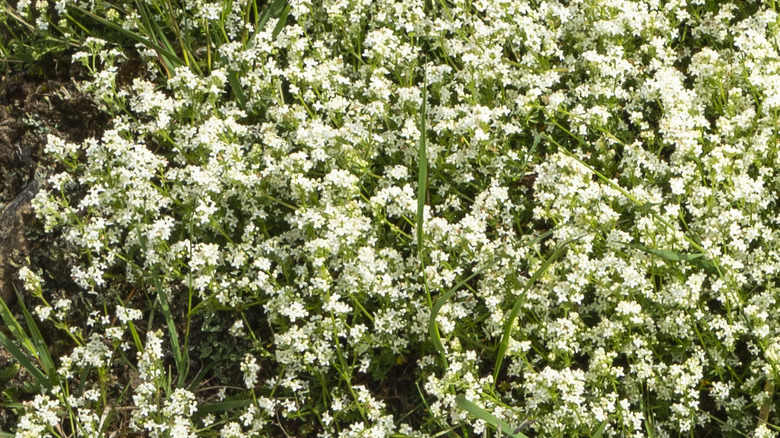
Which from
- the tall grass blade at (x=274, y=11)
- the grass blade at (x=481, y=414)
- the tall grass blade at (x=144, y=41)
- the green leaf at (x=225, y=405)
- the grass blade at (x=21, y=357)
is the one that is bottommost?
the grass blade at (x=481, y=414)

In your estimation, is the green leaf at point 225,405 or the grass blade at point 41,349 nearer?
the green leaf at point 225,405

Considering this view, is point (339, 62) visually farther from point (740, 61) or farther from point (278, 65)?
point (740, 61)

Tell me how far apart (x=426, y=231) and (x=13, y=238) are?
3.28 m

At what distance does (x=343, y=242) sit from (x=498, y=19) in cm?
198

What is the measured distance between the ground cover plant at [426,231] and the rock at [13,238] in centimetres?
12

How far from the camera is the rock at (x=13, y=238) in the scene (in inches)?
248

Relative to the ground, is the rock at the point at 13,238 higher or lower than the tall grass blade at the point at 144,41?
lower

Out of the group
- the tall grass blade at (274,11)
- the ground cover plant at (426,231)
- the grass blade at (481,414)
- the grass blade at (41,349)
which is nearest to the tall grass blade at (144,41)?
the ground cover plant at (426,231)

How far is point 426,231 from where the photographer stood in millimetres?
5328

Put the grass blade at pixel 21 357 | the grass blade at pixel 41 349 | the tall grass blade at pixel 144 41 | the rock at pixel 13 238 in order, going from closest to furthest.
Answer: the grass blade at pixel 21 357 < the grass blade at pixel 41 349 < the tall grass blade at pixel 144 41 < the rock at pixel 13 238

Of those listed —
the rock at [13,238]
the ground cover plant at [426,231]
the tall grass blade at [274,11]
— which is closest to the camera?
the ground cover plant at [426,231]

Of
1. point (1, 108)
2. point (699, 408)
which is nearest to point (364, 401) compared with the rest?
point (699, 408)

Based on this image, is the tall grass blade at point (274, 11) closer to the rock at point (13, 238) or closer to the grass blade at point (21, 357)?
the rock at point (13, 238)

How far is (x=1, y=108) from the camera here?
6.88 m
